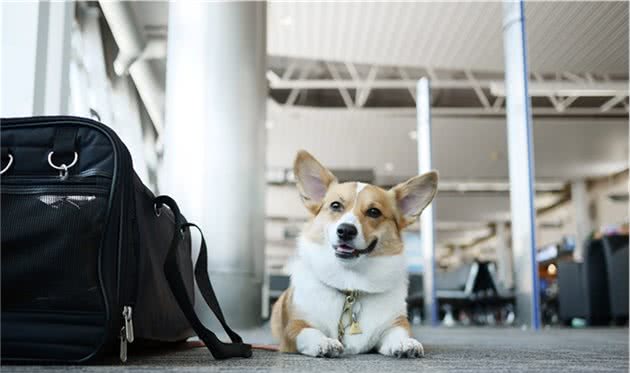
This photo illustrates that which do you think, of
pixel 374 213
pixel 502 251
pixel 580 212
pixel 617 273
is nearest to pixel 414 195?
pixel 374 213

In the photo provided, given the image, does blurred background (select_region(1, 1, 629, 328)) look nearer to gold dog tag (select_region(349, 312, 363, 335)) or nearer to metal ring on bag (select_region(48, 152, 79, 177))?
gold dog tag (select_region(349, 312, 363, 335))

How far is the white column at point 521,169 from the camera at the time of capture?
5.08 m

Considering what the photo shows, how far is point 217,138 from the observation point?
363 cm

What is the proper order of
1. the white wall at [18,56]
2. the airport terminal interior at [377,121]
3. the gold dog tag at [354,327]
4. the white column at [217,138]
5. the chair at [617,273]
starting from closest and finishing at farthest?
the gold dog tag at [354,327] → the white wall at [18,56] → the airport terminal interior at [377,121] → the white column at [217,138] → the chair at [617,273]

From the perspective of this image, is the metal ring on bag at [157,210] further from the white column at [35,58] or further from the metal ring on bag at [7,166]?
the white column at [35,58]

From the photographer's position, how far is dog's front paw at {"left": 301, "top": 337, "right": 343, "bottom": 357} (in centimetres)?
169

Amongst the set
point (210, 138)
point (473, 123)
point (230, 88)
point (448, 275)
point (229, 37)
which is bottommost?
point (448, 275)

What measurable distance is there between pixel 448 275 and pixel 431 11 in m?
4.73

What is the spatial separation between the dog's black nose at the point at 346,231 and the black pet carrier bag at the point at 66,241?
1.95ft

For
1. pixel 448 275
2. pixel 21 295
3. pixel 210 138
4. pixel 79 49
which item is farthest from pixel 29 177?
pixel 448 275

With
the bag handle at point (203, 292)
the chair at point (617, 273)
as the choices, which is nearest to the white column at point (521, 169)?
the chair at point (617, 273)

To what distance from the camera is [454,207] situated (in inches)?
796

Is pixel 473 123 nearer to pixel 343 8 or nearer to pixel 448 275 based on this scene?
pixel 448 275

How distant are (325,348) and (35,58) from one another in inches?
70.1
